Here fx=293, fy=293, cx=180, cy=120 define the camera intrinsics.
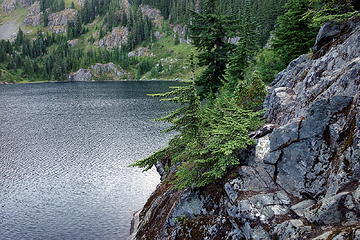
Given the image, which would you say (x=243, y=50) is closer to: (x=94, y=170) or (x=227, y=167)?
(x=227, y=167)

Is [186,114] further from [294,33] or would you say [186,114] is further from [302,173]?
[294,33]

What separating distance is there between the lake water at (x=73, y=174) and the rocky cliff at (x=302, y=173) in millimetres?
15935

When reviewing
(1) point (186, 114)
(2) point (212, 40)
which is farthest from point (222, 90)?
(1) point (186, 114)

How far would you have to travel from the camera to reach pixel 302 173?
15.1 m

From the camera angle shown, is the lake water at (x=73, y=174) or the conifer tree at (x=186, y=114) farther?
the lake water at (x=73, y=174)

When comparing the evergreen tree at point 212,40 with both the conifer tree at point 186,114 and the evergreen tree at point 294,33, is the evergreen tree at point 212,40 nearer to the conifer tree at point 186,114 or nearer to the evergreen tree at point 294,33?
the evergreen tree at point 294,33

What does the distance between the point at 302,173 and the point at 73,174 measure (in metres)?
38.0

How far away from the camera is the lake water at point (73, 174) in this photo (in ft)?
106

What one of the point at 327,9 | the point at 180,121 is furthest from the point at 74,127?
the point at 327,9

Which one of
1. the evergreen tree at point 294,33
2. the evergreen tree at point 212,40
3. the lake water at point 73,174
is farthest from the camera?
the lake water at point 73,174

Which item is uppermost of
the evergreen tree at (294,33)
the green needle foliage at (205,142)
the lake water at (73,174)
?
the evergreen tree at (294,33)

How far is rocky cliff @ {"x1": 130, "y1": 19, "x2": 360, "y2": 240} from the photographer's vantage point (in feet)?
41.0

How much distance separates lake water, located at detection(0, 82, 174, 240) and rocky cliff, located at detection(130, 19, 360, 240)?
15.9m

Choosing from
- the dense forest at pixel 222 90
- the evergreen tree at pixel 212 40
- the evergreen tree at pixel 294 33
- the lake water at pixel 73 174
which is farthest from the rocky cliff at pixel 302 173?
the lake water at pixel 73 174
